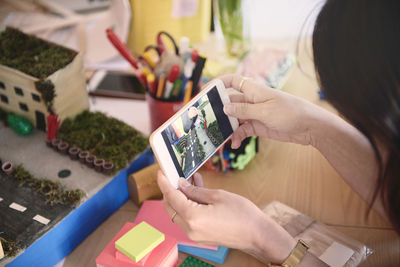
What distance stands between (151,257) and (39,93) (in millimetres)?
392

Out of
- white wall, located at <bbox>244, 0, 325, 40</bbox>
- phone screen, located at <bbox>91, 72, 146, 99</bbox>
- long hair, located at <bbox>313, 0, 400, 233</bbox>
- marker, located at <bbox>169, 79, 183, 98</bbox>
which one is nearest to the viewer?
long hair, located at <bbox>313, 0, 400, 233</bbox>

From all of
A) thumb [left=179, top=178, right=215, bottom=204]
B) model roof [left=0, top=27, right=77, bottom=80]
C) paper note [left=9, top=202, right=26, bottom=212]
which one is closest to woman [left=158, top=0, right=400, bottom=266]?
thumb [left=179, top=178, right=215, bottom=204]

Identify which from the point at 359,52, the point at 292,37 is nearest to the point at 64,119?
the point at 359,52

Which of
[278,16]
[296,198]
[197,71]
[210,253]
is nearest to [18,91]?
[197,71]

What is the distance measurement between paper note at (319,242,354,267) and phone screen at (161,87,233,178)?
258 millimetres

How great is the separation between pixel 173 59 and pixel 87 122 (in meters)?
0.23

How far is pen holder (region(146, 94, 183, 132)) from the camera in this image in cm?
76

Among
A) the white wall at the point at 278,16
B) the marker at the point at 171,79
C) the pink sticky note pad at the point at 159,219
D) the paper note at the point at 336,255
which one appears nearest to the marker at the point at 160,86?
the marker at the point at 171,79

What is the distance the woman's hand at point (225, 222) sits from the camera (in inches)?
21.3

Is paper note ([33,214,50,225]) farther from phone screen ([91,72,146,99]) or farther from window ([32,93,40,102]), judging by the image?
phone screen ([91,72,146,99])

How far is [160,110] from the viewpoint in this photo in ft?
2.55

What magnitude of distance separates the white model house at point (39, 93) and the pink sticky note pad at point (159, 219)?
0.26 m

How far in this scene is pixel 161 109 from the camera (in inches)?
30.5

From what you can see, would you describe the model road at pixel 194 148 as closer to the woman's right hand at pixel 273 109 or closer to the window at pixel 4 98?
the woman's right hand at pixel 273 109
